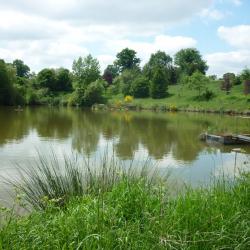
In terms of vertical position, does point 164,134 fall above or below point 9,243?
below

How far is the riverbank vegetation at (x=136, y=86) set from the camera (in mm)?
60375

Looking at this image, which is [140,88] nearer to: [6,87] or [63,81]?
[63,81]

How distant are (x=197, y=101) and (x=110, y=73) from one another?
40475 mm

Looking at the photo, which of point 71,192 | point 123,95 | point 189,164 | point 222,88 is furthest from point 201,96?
point 71,192

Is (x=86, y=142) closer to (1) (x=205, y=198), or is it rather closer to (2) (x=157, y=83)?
(1) (x=205, y=198)

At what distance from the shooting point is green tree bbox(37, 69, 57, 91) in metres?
81.1

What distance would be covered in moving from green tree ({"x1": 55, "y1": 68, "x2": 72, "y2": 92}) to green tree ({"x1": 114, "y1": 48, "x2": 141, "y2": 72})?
1888cm

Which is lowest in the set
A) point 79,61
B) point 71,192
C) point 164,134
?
point 164,134

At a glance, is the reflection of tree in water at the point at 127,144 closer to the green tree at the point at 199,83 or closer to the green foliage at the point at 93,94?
the green tree at the point at 199,83

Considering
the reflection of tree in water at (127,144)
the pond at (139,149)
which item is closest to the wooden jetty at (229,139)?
the pond at (139,149)

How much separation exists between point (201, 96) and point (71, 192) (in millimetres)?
58022

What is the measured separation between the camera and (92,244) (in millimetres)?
3701

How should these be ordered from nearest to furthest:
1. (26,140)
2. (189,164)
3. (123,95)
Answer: (189,164) < (26,140) < (123,95)

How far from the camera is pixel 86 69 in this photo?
8862 centimetres
